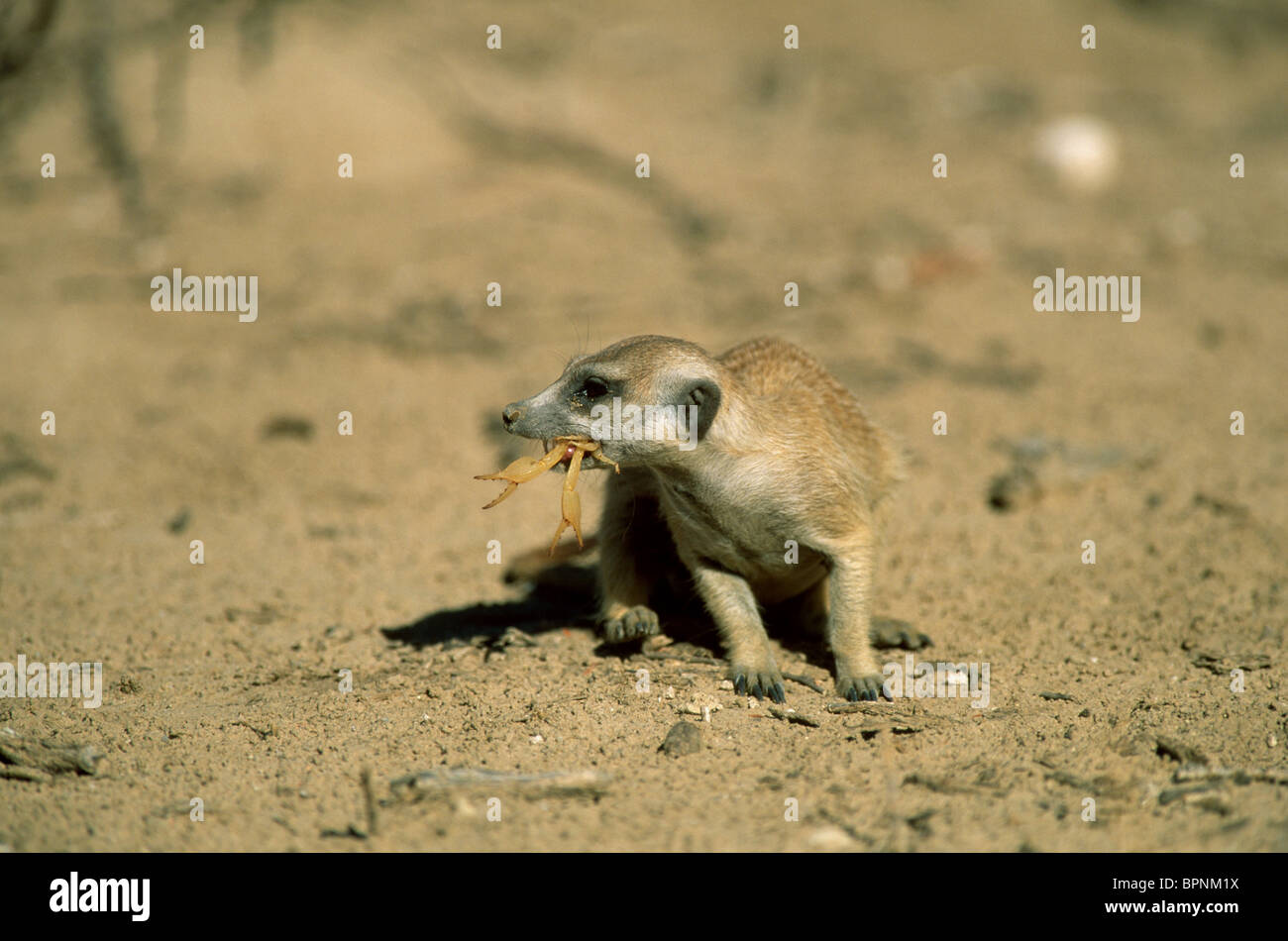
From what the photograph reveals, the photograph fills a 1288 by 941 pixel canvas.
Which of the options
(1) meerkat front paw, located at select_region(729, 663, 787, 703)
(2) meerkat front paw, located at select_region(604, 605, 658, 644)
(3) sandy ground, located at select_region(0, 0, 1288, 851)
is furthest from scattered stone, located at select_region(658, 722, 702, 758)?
(2) meerkat front paw, located at select_region(604, 605, 658, 644)

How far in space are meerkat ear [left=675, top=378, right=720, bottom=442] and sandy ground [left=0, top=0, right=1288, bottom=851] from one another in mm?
1035

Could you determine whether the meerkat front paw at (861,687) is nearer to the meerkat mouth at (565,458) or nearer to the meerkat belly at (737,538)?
the meerkat belly at (737,538)

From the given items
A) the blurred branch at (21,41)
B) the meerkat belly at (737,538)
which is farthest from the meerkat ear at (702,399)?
the blurred branch at (21,41)

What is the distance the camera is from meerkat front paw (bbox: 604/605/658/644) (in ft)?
14.7

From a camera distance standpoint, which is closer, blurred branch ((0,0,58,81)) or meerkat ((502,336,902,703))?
meerkat ((502,336,902,703))

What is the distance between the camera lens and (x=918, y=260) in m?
9.59

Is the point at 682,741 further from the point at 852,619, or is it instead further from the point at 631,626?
the point at 852,619

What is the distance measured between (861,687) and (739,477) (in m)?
0.92

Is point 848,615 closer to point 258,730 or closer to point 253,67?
point 258,730

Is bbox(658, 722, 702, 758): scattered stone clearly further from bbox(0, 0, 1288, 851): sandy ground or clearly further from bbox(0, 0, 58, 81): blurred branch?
bbox(0, 0, 58, 81): blurred branch

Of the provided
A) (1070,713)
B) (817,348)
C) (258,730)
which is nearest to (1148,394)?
(817,348)

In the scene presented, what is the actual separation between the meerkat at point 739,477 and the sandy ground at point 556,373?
29 centimetres

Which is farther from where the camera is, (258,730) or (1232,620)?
(1232,620)

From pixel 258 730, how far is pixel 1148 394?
6.29m
